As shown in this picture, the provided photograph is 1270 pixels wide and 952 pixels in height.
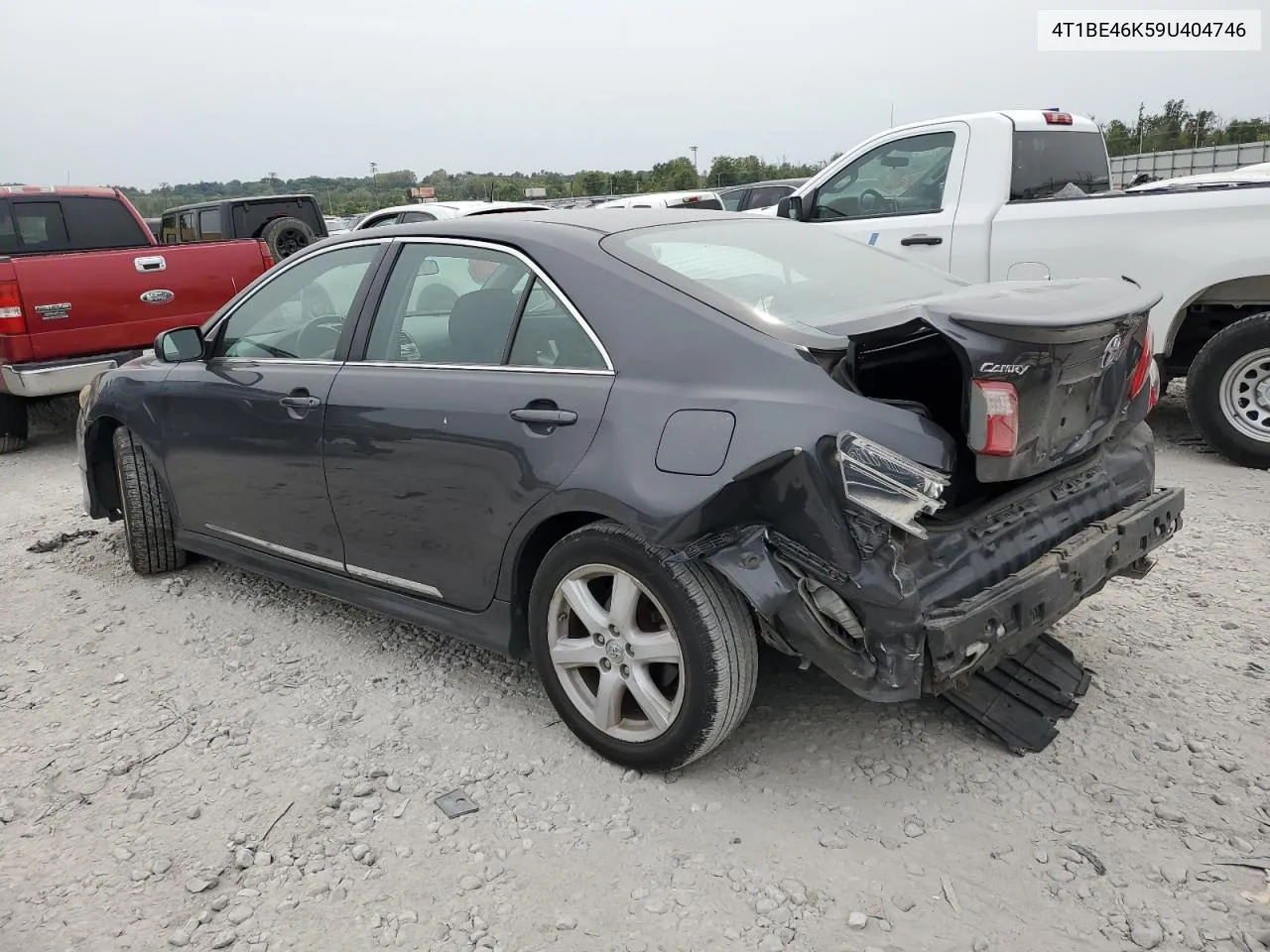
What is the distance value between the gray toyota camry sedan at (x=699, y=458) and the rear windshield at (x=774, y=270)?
0.05 feet

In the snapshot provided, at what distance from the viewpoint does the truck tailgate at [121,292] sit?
718 cm

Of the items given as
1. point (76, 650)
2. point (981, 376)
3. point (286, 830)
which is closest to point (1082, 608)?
point (981, 376)

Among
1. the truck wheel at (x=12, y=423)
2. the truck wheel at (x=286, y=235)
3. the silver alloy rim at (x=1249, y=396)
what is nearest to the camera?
the silver alloy rim at (x=1249, y=396)

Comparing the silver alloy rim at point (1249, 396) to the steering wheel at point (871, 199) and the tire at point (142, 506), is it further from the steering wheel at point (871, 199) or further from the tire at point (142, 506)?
the tire at point (142, 506)

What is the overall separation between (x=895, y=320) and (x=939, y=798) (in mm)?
1342

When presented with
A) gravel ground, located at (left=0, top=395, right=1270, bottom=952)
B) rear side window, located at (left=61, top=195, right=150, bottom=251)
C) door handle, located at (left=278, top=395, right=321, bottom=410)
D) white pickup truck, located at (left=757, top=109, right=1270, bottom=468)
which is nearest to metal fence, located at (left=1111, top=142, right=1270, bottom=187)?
white pickup truck, located at (left=757, top=109, right=1270, bottom=468)

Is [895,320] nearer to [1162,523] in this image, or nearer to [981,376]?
[981,376]

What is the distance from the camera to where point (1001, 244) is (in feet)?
20.3

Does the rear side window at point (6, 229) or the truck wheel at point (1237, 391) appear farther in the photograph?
the rear side window at point (6, 229)

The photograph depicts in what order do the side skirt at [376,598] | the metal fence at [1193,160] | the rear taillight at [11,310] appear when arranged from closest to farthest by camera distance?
1. the side skirt at [376,598]
2. the rear taillight at [11,310]
3. the metal fence at [1193,160]

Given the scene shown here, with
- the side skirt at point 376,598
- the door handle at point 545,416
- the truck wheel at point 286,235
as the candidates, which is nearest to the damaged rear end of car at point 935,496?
the door handle at point 545,416

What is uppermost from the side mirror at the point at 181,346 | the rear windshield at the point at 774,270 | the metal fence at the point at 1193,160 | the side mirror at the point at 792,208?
the metal fence at the point at 1193,160

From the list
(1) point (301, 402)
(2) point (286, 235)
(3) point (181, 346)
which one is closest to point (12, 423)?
(3) point (181, 346)

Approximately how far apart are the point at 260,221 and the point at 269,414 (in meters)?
11.5
